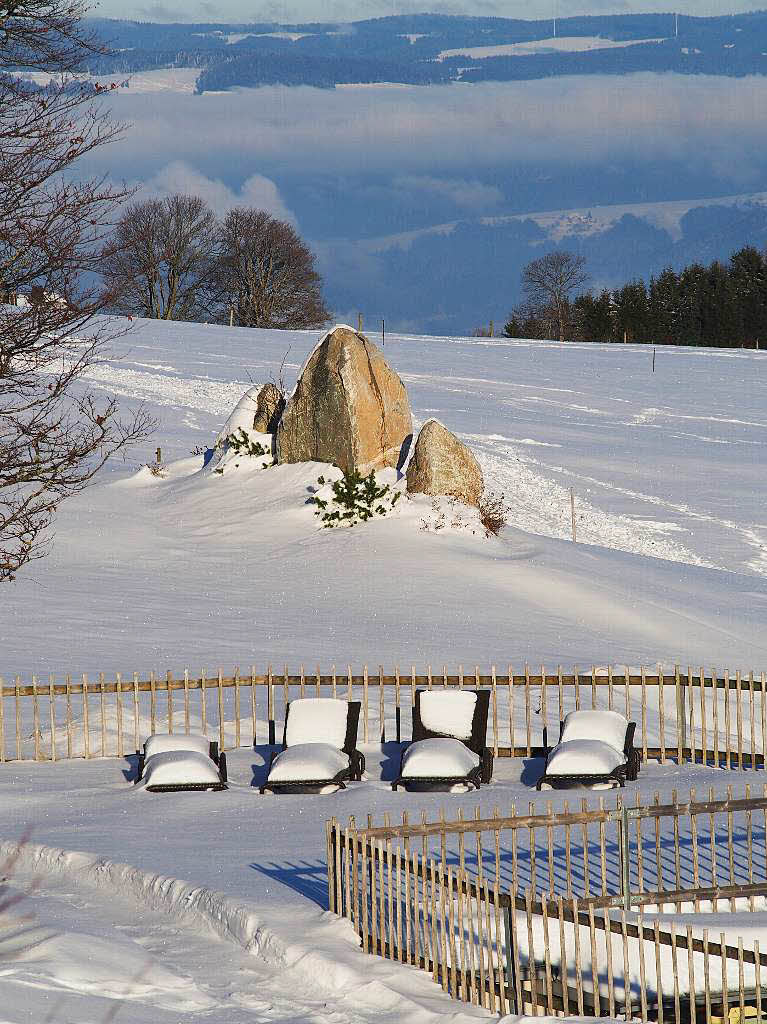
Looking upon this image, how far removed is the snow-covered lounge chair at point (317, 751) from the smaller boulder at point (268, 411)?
15388 mm

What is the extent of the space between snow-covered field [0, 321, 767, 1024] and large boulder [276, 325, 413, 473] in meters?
0.84

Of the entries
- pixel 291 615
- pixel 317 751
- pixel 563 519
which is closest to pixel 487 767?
pixel 317 751

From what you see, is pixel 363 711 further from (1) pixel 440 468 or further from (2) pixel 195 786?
(1) pixel 440 468

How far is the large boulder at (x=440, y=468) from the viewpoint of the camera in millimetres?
27172

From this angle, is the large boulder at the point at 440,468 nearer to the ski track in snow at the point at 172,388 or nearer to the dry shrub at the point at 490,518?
the dry shrub at the point at 490,518

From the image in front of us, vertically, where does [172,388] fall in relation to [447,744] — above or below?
above

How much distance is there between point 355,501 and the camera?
1063 inches

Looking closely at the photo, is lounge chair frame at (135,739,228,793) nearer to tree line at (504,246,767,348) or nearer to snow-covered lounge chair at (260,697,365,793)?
snow-covered lounge chair at (260,697,365,793)

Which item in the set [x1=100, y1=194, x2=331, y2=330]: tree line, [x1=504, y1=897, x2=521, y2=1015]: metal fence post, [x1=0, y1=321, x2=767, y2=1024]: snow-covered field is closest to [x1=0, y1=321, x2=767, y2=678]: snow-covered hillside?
[x1=0, y1=321, x2=767, y2=1024]: snow-covered field

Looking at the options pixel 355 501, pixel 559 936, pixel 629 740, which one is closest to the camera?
pixel 559 936

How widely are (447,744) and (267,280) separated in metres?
73.9

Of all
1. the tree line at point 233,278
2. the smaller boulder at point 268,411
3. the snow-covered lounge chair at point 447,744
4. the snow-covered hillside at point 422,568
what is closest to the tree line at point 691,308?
the tree line at point 233,278

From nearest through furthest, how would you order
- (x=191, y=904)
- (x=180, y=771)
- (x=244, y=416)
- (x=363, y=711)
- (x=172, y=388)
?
(x=191, y=904) → (x=180, y=771) → (x=363, y=711) → (x=244, y=416) → (x=172, y=388)

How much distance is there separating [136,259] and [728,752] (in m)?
68.6
